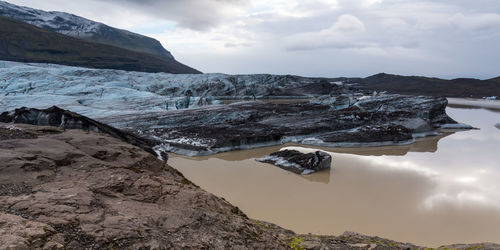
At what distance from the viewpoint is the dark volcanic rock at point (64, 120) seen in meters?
15.0

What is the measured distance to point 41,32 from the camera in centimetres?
11375

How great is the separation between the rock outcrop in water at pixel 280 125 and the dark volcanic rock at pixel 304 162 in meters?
5.68

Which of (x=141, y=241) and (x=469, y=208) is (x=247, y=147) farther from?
(x=141, y=241)

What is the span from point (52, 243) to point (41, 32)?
14685cm

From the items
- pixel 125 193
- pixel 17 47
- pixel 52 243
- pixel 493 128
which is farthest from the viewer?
pixel 17 47

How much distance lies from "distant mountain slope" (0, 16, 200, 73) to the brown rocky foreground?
114 meters

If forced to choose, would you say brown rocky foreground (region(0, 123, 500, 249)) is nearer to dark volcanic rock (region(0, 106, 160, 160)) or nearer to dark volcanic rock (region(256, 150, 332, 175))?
dark volcanic rock (region(0, 106, 160, 160))

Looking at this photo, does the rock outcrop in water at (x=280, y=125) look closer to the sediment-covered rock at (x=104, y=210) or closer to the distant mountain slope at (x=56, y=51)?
the sediment-covered rock at (x=104, y=210)

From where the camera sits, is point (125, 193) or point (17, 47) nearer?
point (125, 193)

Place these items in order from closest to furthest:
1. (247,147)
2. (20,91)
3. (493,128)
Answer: (247,147), (493,128), (20,91)

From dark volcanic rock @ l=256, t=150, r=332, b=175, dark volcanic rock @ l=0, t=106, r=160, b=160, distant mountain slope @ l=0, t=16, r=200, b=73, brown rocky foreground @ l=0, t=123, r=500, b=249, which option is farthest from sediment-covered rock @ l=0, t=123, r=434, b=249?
distant mountain slope @ l=0, t=16, r=200, b=73

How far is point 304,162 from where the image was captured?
49.9 feet

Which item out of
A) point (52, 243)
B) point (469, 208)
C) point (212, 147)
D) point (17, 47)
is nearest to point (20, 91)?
point (212, 147)

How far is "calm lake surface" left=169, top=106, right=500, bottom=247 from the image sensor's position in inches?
362
